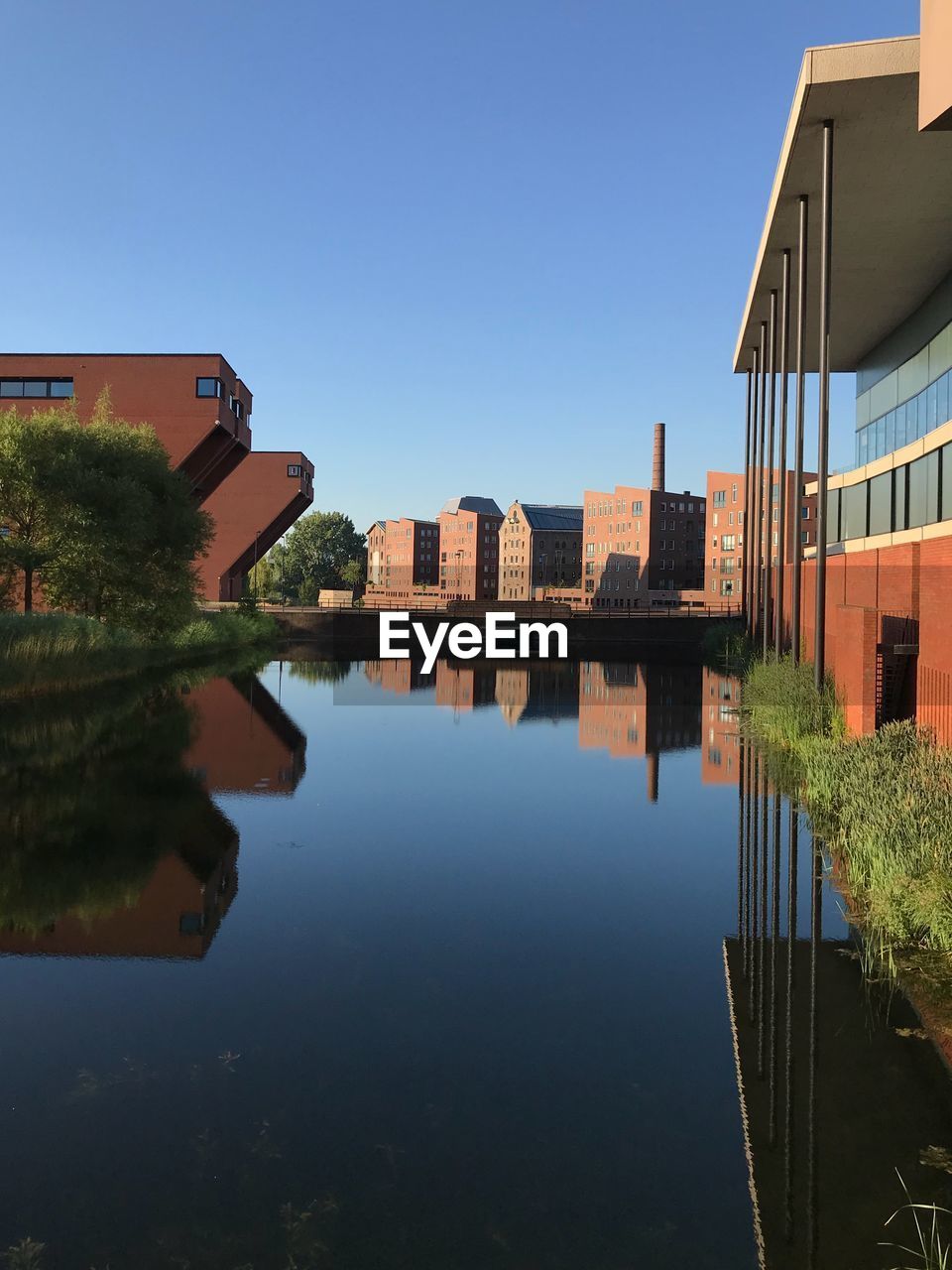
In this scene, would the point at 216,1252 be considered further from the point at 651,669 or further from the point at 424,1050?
the point at 651,669

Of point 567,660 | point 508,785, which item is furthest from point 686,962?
point 567,660

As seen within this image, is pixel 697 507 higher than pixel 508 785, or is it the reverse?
pixel 697 507

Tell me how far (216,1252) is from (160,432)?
43.6 metres

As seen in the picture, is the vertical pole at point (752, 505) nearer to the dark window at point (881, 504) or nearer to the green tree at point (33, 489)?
the dark window at point (881, 504)

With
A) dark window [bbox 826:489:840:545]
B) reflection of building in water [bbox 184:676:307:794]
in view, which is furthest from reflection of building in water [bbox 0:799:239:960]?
dark window [bbox 826:489:840:545]

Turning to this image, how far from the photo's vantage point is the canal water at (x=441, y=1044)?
4.00 metres

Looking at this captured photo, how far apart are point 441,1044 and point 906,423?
26.4 metres

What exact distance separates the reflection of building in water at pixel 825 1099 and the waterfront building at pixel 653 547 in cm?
8998

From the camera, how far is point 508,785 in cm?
1409

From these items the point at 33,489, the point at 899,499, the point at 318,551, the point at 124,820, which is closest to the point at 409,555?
the point at 318,551

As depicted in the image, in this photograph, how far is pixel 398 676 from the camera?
119 feet

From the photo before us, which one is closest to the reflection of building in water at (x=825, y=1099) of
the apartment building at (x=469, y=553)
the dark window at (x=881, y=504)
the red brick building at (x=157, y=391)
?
the dark window at (x=881, y=504)

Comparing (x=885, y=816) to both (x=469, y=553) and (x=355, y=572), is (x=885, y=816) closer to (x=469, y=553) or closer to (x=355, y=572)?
(x=469, y=553)

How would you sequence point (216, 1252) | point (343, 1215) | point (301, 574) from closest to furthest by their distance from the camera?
point (216, 1252), point (343, 1215), point (301, 574)
